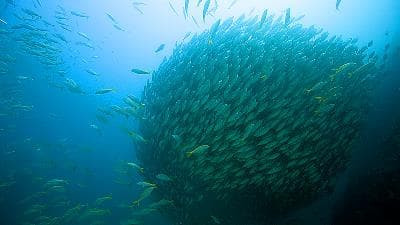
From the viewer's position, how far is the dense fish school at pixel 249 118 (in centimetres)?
693

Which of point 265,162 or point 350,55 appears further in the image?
point 350,55

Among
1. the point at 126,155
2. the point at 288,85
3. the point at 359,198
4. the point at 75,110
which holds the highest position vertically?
the point at 75,110

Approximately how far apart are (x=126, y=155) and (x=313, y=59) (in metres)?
10.5

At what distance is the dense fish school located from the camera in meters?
6.93

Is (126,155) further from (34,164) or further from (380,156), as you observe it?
(380,156)

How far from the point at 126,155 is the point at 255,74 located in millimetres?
10112

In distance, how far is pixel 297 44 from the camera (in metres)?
8.11

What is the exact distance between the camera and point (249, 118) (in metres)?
6.55

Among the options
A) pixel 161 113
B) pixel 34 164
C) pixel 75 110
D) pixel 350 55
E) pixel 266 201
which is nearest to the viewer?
pixel 161 113

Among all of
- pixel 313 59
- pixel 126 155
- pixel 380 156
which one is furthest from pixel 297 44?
pixel 126 155

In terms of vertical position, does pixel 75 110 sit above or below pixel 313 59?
above

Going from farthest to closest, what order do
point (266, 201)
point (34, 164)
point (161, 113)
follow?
1. point (34, 164)
2. point (266, 201)
3. point (161, 113)

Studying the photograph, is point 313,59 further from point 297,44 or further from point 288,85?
point 288,85

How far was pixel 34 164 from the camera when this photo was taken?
594 inches
